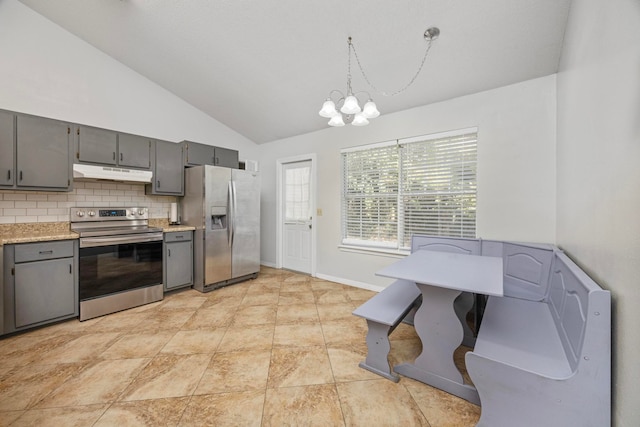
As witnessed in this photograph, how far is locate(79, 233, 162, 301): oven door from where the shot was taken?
107 inches

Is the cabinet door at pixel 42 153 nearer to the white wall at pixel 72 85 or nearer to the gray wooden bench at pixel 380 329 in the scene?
the white wall at pixel 72 85

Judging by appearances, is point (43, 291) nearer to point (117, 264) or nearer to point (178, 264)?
point (117, 264)

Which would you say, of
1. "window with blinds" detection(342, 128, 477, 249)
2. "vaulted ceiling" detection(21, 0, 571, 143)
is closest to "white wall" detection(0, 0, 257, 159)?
"vaulted ceiling" detection(21, 0, 571, 143)

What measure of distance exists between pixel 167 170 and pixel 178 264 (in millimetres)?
1343

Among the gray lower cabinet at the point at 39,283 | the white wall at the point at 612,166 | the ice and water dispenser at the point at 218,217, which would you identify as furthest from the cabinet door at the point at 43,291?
the white wall at the point at 612,166

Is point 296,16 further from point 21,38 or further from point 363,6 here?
point 21,38

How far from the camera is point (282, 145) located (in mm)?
4832

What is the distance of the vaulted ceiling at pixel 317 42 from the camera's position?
2.14 metres

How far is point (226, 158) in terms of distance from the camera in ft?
13.8

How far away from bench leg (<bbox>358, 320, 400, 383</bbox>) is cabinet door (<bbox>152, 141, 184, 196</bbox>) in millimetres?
3299

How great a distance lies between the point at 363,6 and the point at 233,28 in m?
1.35

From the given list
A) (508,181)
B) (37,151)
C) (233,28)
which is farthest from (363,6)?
(37,151)

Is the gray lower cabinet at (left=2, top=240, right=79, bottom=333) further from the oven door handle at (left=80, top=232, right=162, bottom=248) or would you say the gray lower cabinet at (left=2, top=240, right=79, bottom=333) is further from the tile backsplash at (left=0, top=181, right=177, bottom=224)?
the tile backsplash at (left=0, top=181, right=177, bottom=224)

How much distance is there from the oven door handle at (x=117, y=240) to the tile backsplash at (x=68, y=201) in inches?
27.1
